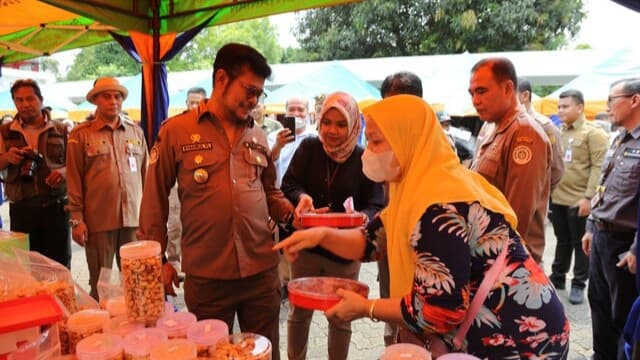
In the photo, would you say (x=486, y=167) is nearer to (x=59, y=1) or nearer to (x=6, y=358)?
(x=6, y=358)

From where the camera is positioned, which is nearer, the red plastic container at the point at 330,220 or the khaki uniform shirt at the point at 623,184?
the red plastic container at the point at 330,220

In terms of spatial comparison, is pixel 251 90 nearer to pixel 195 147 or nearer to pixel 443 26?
pixel 195 147

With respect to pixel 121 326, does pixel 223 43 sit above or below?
above

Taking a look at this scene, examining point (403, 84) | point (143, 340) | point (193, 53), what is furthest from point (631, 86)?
point (193, 53)

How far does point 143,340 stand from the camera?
1.27 meters

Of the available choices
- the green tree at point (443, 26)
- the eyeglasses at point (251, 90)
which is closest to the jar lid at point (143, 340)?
the eyeglasses at point (251, 90)

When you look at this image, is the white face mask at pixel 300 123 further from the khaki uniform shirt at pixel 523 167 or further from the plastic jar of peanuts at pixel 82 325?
the plastic jar of peanuts at pixel 82 325

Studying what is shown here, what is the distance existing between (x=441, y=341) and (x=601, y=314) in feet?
7.23

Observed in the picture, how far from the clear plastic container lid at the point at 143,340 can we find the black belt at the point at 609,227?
8.99 feet

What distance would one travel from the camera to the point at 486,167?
2.50 metres

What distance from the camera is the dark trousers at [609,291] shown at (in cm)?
271

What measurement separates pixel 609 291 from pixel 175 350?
2793 mm

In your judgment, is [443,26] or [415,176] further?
[443,26]

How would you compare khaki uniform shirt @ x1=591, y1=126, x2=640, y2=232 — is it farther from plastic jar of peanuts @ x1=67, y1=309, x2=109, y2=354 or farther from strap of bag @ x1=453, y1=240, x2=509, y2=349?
plastic jar of peanuts @ x1=67, y1=309, x2=109, y2=354
